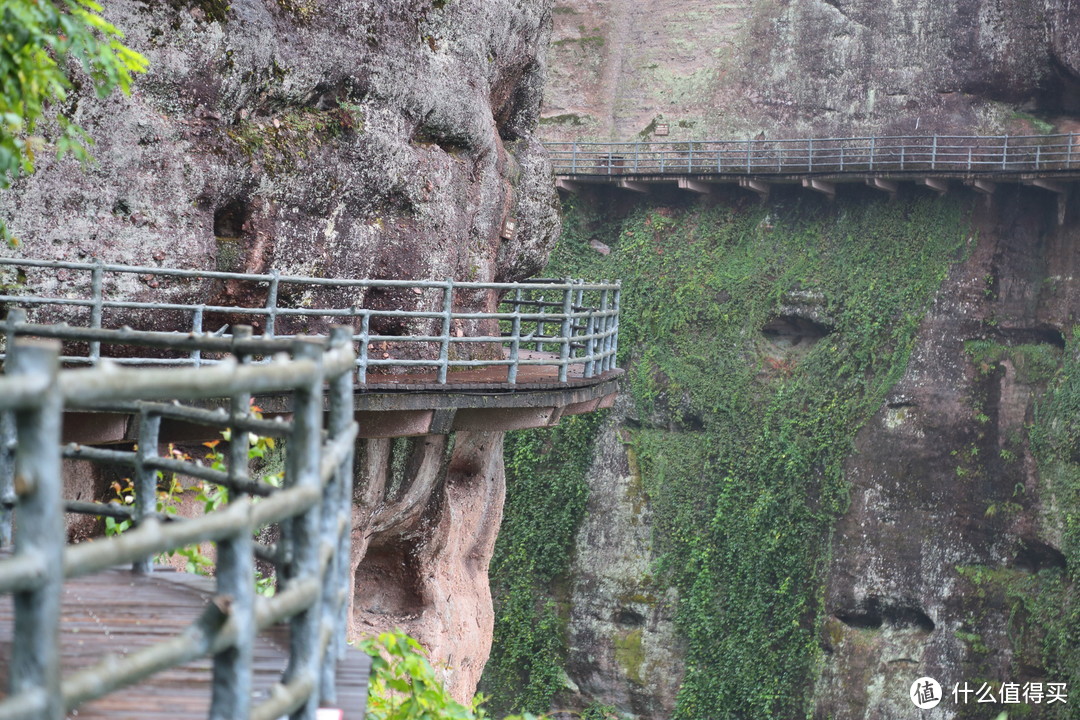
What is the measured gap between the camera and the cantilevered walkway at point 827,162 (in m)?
21.2

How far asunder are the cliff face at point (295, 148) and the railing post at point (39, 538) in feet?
25.4

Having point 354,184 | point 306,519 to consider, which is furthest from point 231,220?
point 306,519

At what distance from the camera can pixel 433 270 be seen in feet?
37.1

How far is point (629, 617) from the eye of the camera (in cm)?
2277

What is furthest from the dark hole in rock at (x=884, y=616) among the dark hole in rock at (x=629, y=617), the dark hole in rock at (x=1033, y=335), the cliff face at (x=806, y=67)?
the cliff face at (x=806, y=67)

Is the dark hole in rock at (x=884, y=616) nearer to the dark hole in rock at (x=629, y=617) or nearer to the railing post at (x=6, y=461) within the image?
the dark hole in rock at (x=629, y=617)

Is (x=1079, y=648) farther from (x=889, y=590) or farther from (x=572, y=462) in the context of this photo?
(x=572, y=462)

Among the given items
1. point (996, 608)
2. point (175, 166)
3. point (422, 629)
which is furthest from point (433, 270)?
point (996, 608)

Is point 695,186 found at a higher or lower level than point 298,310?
higher

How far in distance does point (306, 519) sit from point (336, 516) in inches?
12.3

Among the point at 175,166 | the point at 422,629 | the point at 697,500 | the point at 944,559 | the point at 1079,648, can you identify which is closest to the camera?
the point at 175,166

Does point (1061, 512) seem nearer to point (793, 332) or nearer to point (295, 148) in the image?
point (793, 332)

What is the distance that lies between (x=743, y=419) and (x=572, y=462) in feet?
11.8

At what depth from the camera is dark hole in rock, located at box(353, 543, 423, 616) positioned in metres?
12.5
